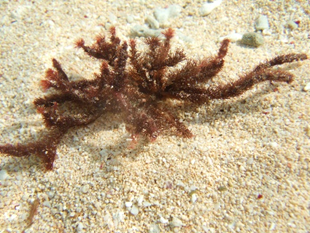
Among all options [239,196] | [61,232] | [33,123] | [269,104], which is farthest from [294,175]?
[33,123]

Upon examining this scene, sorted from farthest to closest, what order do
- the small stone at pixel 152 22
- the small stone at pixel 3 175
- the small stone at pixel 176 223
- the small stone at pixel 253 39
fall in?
the small stone at pixel 152 22 < the small stone at pixel 253 39 < the small stone at pixel 3 175 < the small stone at pixel 176 223

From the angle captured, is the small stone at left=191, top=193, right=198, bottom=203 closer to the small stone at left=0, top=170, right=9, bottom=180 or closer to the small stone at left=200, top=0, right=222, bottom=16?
the small stone at left=0, top=170, right=9, bottom=180

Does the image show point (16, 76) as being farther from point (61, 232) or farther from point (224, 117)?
point (224, 117)

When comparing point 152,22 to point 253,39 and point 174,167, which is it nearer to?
point 253,39

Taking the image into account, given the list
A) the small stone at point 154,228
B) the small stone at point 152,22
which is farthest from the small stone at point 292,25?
the small stone at point 154,228

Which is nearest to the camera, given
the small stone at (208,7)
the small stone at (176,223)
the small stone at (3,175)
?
the small stone at (176,223)

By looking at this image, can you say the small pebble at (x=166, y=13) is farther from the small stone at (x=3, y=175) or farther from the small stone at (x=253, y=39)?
the small stone at (x=3, y=175)

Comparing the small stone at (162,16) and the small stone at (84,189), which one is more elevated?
the small stone at (162,16)
